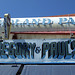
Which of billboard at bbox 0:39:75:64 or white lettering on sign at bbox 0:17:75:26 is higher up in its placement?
white lettering on sign at bbox 0:17:75:26

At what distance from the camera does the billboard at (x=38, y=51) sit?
27.4 feet

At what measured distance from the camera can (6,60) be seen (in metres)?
8.71

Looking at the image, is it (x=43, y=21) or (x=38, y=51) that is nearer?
(x=38, y=51)

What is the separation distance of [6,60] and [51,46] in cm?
261

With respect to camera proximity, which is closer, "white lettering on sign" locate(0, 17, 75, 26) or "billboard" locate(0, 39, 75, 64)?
"billboard" locate(0, 39, 75, 64)

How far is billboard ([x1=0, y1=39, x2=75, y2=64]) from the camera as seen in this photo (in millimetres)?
8352

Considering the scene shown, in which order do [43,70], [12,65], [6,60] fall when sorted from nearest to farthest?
[43,70]
[12,65]
[6,60]

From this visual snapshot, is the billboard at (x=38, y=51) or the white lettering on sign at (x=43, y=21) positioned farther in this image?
the white lettering on sign at (x=43, y=21)

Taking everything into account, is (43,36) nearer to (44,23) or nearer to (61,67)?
(44,23)

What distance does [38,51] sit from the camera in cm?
858

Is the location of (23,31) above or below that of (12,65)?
above

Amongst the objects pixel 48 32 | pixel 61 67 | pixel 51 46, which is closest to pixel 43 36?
pixel 48 32

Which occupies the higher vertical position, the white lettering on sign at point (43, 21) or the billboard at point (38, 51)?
the white lettering on sign at point (43, 21)

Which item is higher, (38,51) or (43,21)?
(43,21)
